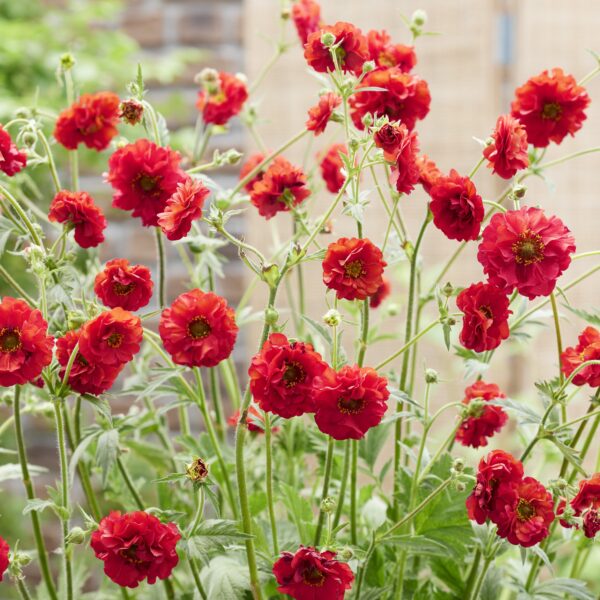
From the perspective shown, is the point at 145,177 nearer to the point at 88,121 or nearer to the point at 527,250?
the point at 88,121

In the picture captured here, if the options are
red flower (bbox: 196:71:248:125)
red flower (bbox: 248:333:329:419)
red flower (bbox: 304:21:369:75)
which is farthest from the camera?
red flower (bbox: 196:71:248:125)

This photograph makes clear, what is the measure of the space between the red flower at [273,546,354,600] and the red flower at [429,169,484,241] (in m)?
0.20

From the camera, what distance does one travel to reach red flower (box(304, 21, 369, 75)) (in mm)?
620

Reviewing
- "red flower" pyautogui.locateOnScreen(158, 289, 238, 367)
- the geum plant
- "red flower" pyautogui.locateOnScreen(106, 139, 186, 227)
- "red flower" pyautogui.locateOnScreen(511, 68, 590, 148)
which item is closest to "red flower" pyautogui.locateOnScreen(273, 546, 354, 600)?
the geum plant

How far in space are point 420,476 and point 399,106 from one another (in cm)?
24

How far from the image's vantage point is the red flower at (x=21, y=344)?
0.53 metres

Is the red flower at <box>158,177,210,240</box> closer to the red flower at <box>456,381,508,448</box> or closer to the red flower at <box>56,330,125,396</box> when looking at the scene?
the red flower at <box>56,330,125,396</box>

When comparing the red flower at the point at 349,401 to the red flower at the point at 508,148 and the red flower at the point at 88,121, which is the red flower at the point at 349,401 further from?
the red flower at the point at 88,121

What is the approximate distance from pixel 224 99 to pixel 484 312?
1.03 feet

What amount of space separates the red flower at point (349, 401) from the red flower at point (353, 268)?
5cm

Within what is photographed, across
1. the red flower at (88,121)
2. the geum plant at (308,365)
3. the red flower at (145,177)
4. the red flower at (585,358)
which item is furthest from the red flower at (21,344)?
the red flower at (585,358)

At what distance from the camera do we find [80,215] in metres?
0.61

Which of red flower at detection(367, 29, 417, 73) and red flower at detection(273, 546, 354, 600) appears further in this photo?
red flower at detection(367, 29, 417, 73)

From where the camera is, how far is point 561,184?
1.42 metres
